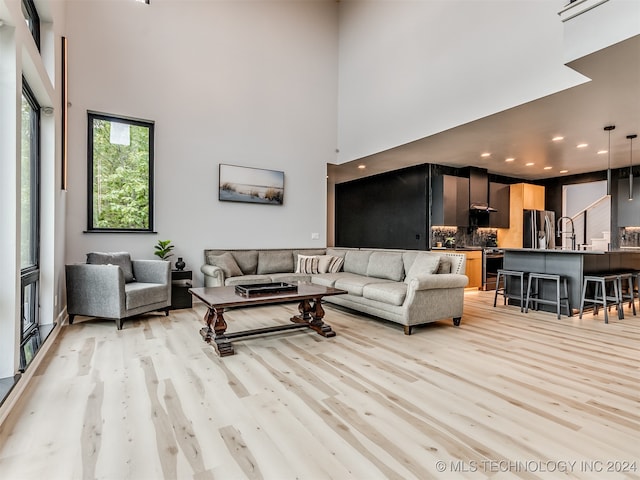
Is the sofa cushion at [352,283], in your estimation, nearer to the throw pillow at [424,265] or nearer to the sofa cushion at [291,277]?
the throw pillow at [424,265]

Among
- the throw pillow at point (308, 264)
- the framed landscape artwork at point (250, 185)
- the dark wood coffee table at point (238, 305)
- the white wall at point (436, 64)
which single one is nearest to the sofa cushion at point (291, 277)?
the throw pillow at point (308, 264)

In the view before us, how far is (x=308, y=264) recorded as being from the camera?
19.2 ft

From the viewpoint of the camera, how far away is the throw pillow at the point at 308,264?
5.84 m

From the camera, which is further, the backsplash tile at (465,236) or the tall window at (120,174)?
the backsplash tile at (465,236)

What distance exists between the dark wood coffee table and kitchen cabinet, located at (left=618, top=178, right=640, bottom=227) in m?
7.12

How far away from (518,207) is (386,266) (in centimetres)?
501

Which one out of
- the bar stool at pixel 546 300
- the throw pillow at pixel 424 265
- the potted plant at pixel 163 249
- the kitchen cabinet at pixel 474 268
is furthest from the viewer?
the kitchen cabinet at pixel 474 268

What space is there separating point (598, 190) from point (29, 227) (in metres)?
11.9

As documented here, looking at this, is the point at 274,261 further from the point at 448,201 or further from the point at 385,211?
the point at 448,201

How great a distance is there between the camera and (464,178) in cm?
743

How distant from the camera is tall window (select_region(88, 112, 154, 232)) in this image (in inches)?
190

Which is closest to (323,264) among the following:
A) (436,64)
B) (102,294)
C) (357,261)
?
(357,261)

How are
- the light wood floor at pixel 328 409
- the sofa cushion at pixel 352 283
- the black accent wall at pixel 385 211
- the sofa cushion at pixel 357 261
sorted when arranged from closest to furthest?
the light wood floor at pixel 328 409 < the sofa cushion at pixel 352 283 < the sofa cushion at pixel 357 261 < the black accent wall at pixel 385 211

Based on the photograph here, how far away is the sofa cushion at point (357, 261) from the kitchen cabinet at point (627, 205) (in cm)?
585
